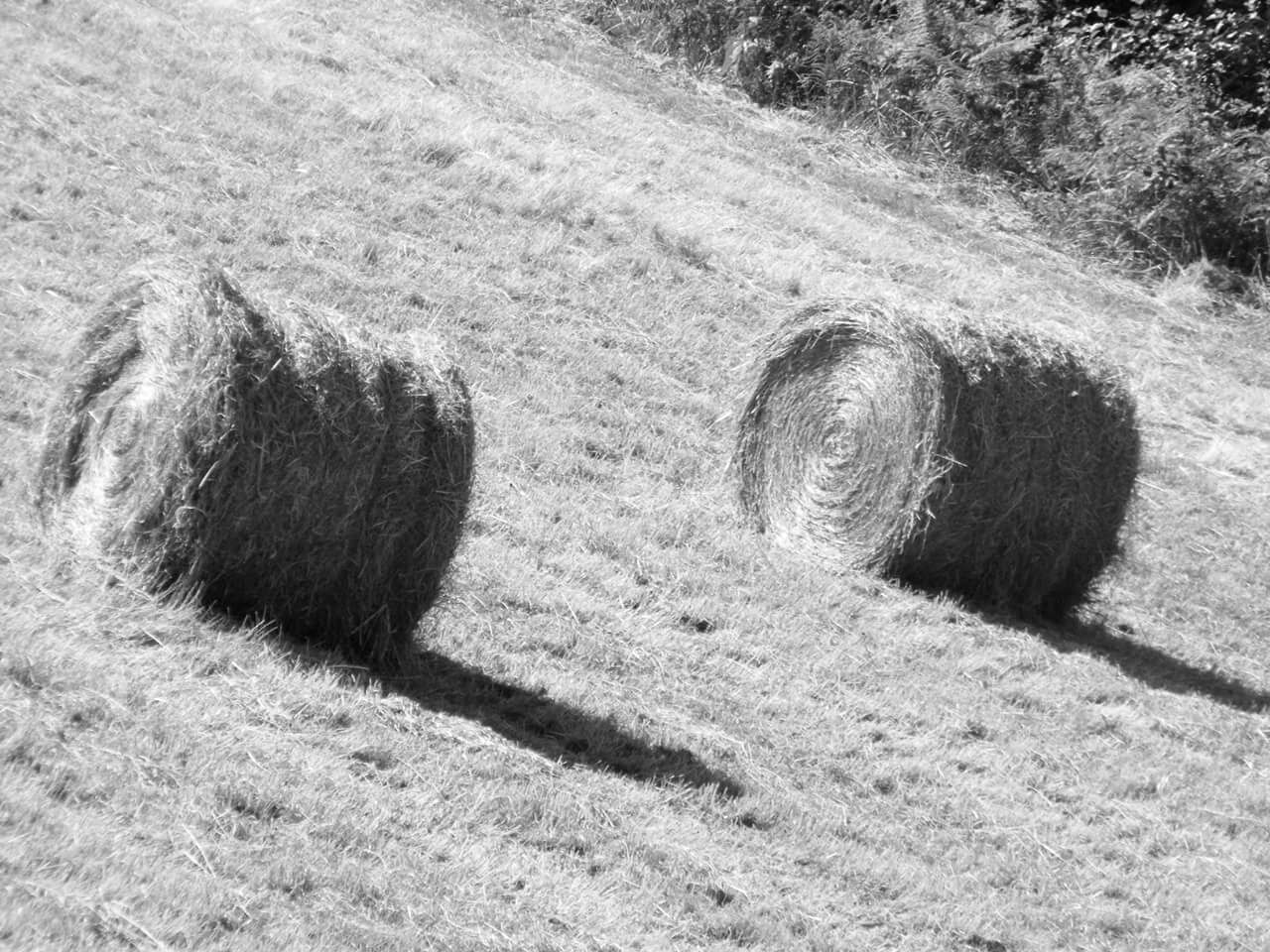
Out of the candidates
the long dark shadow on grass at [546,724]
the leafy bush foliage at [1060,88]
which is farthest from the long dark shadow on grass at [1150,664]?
the leafy bush foliage at [1060,88]

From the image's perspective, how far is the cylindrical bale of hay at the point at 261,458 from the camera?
20.5ft

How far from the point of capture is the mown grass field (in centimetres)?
521

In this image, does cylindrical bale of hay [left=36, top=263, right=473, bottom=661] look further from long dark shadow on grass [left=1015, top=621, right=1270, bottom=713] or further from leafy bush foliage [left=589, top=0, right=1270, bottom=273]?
leafy bush foliage [left=589, top=0, right=1270, bottom=273]

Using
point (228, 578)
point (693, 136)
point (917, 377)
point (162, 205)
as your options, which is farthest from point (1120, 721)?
point (693, 136)

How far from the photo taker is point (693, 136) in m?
19.5

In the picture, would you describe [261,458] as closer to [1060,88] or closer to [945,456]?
[945,456]

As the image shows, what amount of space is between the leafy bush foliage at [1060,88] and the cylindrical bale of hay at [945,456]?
35.7 ft

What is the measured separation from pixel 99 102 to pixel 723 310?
5724 mm

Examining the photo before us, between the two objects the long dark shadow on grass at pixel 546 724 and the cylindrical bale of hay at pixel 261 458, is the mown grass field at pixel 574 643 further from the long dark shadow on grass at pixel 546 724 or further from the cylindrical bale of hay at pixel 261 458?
the cylindrical bale of hay at pixel 261 458

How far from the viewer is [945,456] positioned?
30.9 feet

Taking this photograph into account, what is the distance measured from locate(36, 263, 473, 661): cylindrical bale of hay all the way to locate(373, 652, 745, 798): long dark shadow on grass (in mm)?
242

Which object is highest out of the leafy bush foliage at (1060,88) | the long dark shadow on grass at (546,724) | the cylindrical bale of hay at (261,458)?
the leafy bush foliage at (1060,88)

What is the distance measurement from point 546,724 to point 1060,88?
17311mm

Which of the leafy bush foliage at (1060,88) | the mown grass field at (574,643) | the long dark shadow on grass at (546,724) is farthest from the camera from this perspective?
the leafy bush foliage at (1060,88)
